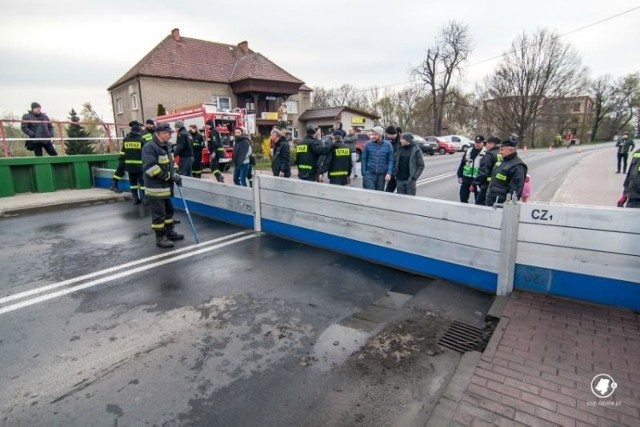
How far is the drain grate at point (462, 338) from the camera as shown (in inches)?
125

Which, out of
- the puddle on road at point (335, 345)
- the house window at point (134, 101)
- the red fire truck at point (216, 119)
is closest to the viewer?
the puddle on road at point (335, 345)

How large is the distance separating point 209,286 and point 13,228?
550 centimetres

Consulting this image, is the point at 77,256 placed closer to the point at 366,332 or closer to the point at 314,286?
the point at 314,286

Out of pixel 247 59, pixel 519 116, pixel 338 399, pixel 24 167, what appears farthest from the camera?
pixel 519 116

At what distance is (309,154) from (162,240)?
10.7 ft

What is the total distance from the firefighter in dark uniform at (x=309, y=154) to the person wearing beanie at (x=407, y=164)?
1.50 m

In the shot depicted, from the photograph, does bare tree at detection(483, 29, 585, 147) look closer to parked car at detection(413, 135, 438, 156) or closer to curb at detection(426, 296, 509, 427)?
parked car at detection(413, 135, 438, 156)

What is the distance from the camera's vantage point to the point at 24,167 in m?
10.3

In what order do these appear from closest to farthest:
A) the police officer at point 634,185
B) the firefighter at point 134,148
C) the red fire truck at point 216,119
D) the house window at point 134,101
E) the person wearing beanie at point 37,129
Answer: the police officer at point 634,185
the firefighter at point 134,148
the person wearing beanie at point 37,129
the red fire truck at point 216,119
the house window at point 134,101

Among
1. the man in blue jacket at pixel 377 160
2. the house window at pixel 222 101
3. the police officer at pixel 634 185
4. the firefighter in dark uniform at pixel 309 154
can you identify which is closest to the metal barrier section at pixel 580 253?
the police officer at pixel 634 185

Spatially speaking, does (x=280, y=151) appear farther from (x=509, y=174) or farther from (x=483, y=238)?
(x=483, y=238)

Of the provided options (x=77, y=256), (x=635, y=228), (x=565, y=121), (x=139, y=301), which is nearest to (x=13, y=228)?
(x=77, y=256)

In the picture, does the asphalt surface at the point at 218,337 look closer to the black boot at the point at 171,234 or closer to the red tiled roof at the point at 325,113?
the black boot at the point at 171,234

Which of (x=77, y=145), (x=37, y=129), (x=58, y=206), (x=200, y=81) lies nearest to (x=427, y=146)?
(x=200, y=81)
